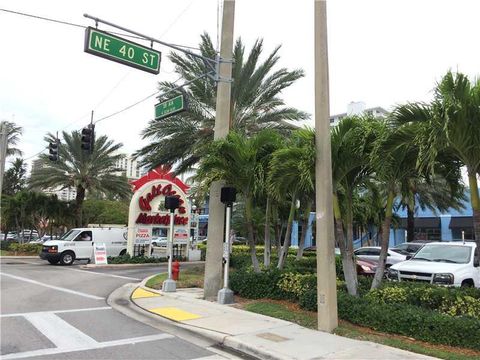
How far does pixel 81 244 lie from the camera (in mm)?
25719

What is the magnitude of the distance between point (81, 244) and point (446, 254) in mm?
19911

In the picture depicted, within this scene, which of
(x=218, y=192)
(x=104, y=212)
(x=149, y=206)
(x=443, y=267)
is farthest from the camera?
(x=104, y=212)

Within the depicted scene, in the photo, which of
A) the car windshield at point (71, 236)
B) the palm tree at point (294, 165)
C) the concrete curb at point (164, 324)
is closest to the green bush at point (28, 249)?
the car windshield at point (71, 236)

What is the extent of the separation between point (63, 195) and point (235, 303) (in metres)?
53.1

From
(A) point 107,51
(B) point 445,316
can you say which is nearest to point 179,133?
(A) point 107,51

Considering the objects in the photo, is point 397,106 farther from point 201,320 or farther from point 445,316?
point 201,320

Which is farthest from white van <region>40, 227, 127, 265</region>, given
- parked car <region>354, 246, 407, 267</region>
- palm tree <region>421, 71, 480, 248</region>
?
palm tree <region>421, 71, 480, 248</region>

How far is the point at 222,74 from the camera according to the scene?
13273 millimetres

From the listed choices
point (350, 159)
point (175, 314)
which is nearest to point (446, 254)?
point (350, 159)

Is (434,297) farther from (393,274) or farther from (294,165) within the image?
(294,165)

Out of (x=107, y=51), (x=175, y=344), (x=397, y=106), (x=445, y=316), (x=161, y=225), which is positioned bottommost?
(x=175, y=344)

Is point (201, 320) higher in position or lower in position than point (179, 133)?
lower

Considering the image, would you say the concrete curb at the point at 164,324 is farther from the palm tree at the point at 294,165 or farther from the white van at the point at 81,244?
the white van at the point at 81,244

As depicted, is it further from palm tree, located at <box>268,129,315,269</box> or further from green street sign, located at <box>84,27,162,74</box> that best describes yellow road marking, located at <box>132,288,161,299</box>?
green street sign, located at <box>84,27,162,74</box>
